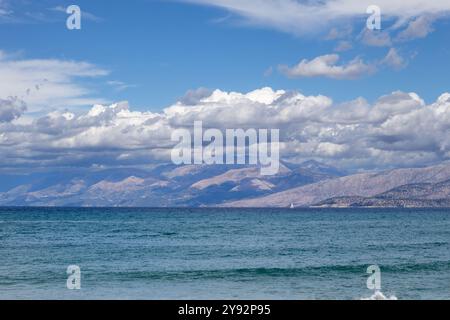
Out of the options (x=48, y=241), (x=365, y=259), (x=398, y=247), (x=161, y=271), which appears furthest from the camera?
(x=48, y=241)

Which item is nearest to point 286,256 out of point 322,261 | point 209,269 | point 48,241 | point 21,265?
point 322,261

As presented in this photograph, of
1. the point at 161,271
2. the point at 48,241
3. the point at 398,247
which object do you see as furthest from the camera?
the point at 48,241

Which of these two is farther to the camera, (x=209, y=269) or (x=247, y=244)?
(x=247, y=244)

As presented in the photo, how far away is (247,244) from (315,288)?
153 ft

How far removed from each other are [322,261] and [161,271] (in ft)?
67.3

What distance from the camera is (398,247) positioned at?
91.6 m
